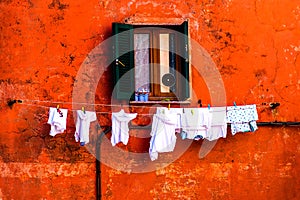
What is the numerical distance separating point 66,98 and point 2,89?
1051 millimetres

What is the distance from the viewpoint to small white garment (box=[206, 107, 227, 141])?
25.6ft

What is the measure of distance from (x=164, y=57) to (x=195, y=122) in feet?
4.25

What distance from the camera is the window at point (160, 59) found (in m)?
8.02

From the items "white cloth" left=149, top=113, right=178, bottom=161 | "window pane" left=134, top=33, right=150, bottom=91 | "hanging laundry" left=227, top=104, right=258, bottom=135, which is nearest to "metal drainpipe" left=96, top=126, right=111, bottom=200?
"white cloth" left=149, top=113, right=178, bottom=161

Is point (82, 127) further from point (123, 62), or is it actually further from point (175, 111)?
point (175, 111)

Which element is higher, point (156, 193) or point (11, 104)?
point (11, 104)

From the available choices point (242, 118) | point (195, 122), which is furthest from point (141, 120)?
point (242, 118)

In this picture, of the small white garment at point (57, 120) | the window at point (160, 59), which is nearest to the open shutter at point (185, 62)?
the window at point (160, 59)

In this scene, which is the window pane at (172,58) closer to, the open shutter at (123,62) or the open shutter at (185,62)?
the open shutter at (185,62)

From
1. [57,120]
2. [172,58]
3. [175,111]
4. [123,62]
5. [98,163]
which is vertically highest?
[172,58]

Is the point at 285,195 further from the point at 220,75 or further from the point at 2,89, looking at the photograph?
the point at 2,89

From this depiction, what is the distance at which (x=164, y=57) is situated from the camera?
324 inches

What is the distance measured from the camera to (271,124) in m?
8.15

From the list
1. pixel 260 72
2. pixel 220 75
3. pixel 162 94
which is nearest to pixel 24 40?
pixel 162 94
